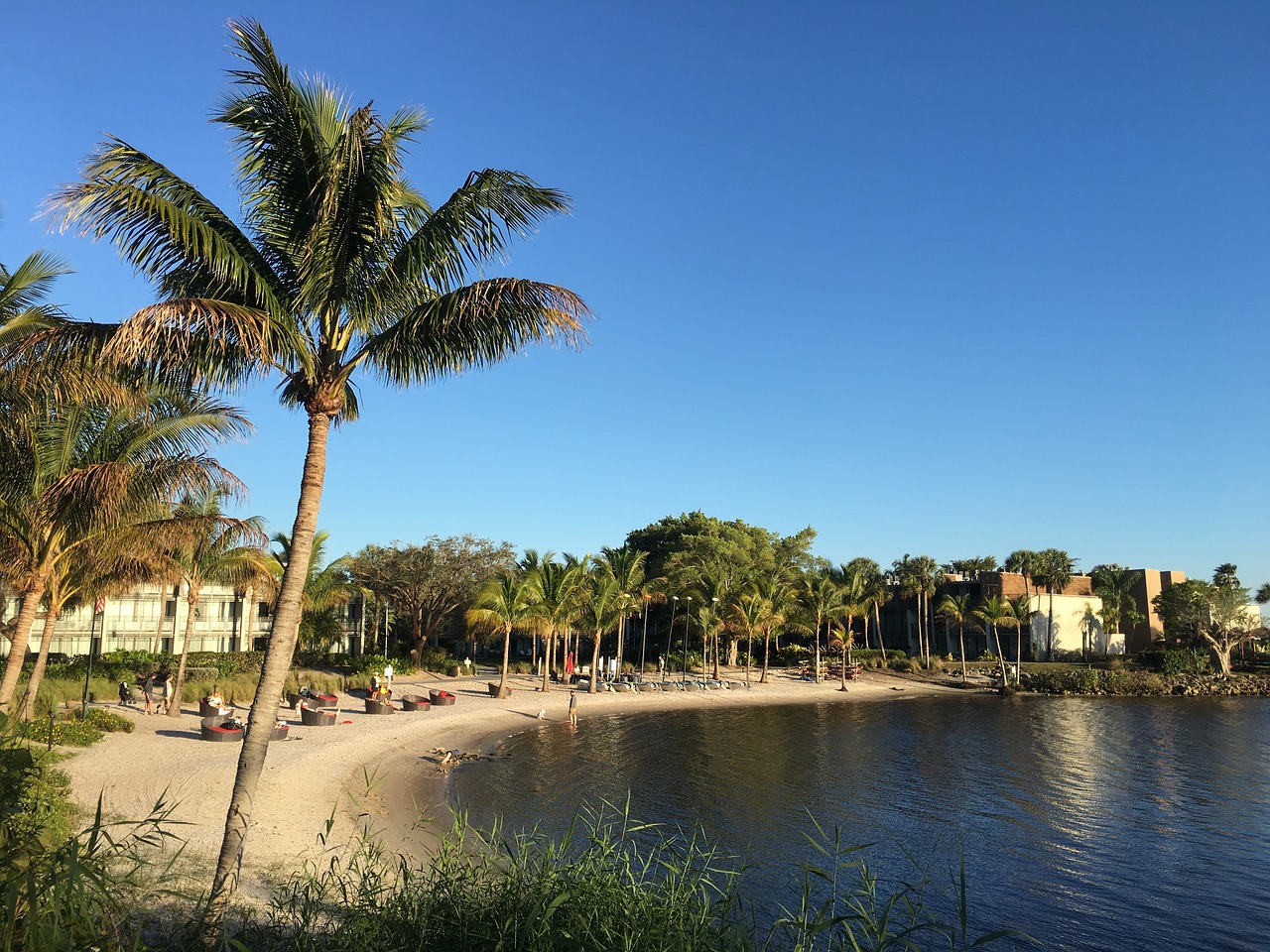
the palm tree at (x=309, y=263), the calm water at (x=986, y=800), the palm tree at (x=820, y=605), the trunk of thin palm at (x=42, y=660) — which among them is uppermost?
the palm tree at (x=309, y=263)

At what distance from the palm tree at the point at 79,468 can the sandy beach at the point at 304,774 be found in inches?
153

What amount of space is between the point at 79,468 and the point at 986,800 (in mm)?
23802

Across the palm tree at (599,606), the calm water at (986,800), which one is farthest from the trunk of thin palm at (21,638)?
the palm tree at (599,606)

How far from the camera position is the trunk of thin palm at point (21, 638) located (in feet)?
49.1

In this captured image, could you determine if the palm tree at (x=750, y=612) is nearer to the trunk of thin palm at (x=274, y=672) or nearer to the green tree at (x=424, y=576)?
the green tree at (x=424, y=576)

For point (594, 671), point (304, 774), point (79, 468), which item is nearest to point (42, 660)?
point (304, 774)

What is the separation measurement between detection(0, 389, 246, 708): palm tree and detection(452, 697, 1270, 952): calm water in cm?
986

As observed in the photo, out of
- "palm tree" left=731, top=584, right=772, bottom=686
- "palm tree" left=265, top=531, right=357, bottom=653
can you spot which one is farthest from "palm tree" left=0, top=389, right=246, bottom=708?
"palm tree" left=731, top=584, right=772, bottom=686

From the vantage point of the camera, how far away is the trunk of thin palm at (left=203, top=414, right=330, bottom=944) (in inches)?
330

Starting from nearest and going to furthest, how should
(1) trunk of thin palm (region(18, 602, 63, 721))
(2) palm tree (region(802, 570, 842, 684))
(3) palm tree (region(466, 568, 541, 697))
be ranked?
(1) trunk of thin palm (region(18, 602, 63, 721)), (3) palm tree (region(466, 568, 541, 697)), (2) palm tree (region(802, 570, 842, 684))

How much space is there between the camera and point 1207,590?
228ft

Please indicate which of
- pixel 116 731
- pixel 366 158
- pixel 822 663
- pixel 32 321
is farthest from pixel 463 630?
pixel 366 158

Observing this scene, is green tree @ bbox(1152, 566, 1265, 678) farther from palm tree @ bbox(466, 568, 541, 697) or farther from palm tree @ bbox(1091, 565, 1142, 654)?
palm tree @ bbox(466, 568, 541, 697)

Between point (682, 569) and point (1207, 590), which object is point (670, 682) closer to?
point (682, 569)
